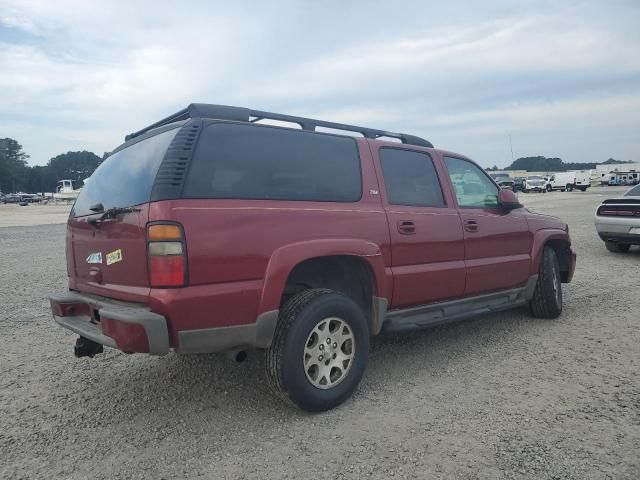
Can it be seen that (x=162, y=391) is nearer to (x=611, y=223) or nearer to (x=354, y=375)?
(x=354, y=375)

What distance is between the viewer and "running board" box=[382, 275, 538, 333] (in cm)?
370

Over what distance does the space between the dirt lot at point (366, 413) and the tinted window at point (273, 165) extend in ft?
4.64

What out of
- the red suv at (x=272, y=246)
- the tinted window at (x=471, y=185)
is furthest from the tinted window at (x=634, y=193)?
the red suv at (x=272, y=246)

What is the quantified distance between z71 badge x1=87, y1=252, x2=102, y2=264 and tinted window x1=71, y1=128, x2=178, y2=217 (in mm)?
312

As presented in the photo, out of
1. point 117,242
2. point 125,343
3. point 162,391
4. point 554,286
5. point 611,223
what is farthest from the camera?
point 611,223

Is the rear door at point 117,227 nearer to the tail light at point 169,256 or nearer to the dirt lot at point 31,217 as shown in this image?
the tail light at point 169,256

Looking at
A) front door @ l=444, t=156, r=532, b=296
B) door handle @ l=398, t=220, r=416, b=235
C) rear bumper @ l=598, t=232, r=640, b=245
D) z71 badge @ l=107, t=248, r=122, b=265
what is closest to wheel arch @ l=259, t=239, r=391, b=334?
door handle @ l=398, t=220, r=416, b=235

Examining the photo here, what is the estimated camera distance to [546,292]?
507 cm

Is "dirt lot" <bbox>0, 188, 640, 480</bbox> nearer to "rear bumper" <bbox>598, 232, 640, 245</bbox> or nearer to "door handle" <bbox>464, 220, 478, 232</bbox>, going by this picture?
"door handle" <bbox>464, 220, 478, 232</bbox>

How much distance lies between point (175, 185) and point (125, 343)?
0.90 meters

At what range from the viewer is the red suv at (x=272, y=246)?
267cm

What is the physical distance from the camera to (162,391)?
351 cm

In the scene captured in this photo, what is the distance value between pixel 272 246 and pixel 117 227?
92 centimetres

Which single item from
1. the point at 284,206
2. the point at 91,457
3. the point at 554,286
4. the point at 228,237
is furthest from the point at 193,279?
the point at 554,286
